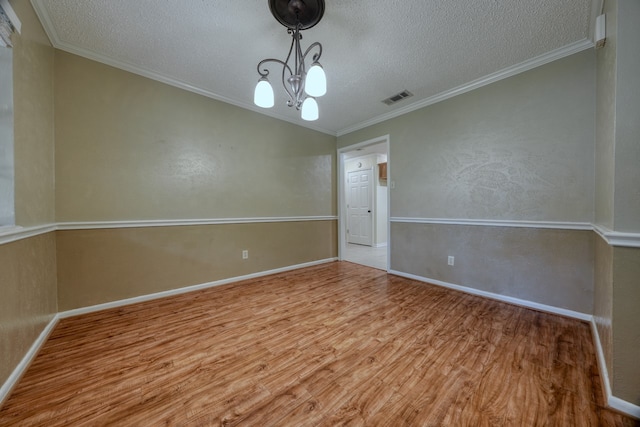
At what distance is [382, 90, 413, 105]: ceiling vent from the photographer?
2.84 meters

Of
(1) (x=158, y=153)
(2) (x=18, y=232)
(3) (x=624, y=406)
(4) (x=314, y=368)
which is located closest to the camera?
(3) (x=624, y=406)

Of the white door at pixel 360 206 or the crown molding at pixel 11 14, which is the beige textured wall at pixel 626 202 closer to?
the crown molding at pixel 11 14

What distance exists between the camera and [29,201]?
1565 millimetres

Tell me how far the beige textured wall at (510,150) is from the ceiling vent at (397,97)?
0.32 metres

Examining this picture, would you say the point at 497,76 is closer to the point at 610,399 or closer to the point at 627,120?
the point at 627,120

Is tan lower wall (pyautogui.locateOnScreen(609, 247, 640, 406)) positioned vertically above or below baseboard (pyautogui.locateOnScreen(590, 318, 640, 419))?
above

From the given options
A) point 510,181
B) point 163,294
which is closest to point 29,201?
point 163,294

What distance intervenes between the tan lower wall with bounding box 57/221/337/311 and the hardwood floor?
0.84 ft

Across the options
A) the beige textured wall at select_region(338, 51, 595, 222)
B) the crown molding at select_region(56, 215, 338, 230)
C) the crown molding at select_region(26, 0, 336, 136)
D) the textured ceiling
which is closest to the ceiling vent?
the textured ceiling

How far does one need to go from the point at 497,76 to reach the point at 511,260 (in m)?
1.96

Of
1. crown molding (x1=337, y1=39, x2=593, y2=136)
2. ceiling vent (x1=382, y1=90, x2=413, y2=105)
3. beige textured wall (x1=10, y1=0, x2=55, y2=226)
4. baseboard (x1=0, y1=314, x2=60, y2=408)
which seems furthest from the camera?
ceiling vent (x1=382, y1=90, x2=413, y2=105)

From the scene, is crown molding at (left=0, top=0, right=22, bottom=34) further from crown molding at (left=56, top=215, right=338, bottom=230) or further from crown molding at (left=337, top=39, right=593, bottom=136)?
crown molding at (left=337, top=39, right=593, bottom=136)

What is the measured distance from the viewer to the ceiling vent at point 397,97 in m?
2.84

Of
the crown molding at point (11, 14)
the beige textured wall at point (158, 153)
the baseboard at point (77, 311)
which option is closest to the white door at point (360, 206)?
the baseboard at point (77, 311)
